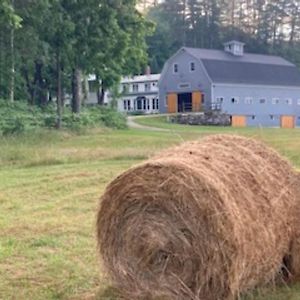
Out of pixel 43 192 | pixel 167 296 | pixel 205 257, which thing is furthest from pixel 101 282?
pixel 43 192

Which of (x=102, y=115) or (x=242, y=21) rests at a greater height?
(x=242, y=21)

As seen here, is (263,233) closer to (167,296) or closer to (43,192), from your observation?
(167,296)

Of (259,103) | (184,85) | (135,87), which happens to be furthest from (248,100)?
(135,87)

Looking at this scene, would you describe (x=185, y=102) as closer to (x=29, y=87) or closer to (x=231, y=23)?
(x=29, y=87)

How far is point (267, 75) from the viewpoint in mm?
54469

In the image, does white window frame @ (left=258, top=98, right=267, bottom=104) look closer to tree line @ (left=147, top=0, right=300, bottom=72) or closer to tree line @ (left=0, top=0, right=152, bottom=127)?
tree line @ (left=147, top=0, right=300, bottom=72)

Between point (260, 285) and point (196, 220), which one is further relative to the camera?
point (260, 285)

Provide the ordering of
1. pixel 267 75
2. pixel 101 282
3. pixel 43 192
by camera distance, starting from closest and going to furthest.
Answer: pixel 101 282 < pixel 43 192 < pixel 267 75

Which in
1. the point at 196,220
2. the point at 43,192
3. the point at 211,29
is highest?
the point at 211,29

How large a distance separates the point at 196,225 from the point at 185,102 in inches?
1890

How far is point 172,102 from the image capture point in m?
53.2

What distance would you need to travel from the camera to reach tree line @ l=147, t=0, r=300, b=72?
243ft

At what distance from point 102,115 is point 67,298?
25385 mm

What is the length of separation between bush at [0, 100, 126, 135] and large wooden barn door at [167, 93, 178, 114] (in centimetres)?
2073
